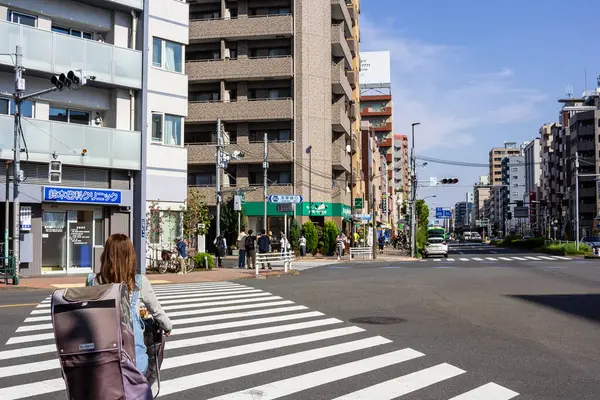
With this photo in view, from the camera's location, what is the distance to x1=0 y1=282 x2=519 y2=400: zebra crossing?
6.88 meters

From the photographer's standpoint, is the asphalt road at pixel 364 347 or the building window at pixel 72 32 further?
the building window at pixel 72 32

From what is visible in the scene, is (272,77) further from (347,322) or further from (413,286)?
(347,322)

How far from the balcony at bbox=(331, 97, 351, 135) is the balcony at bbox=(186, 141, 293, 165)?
5.93 meters

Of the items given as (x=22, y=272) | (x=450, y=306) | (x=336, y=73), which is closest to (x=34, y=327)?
(x=450, y=306)

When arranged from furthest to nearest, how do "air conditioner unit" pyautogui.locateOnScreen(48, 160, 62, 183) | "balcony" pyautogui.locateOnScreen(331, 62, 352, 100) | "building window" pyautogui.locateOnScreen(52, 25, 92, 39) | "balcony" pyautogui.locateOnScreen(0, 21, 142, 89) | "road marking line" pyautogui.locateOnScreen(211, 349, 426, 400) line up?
"balcony" pyautogui.locateOnScreen(331, 62, 352, 100), "building window" pyautogui.locateOnScreen(52, 25, 92, 39), "balcony" pyautogui.locateOnScreen(0, 21, 142, 89), "air conditioner unit" pyautogui.locateOnScreen(48, 160, 62, 183), "road marking line" pyautogui.locateOnScreen(211, 349, 426, 400)

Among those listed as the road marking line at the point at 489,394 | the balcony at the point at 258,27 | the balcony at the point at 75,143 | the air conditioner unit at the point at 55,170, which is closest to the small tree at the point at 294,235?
the balcony at the point at 258,27

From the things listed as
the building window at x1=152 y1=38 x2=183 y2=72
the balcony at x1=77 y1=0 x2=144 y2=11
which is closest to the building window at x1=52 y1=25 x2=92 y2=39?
the balcony at x1=77 y1=0 x2=144 y2=11

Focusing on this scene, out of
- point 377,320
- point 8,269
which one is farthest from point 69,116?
point 377,320

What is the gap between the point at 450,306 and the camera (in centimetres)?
1472

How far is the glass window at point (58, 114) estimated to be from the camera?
25922 millimetres

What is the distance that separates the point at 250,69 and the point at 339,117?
28.8 ft

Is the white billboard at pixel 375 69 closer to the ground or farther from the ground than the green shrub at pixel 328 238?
farther from the ground

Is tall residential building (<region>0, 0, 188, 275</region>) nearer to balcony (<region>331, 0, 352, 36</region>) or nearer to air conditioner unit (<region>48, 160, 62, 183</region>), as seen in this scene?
air conditioner unit (<region>48, 160, 62, 183</region>)

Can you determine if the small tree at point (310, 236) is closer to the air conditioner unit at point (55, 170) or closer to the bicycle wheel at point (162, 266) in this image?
the bicycle wheel at point (162, 266)
